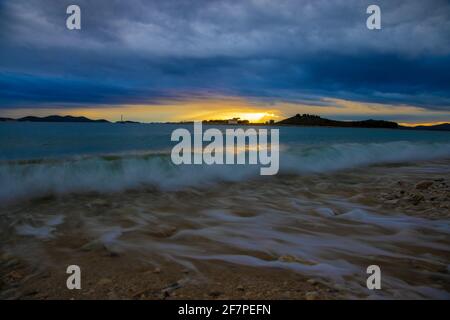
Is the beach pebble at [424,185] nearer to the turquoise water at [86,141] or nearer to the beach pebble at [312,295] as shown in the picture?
the beach pebble at [312,295]

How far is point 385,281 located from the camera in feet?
9.17

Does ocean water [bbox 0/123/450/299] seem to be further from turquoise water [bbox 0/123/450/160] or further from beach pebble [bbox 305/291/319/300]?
turquoise water [bbox 0/123/450/160]

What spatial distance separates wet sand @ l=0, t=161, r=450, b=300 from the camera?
2.65 meters

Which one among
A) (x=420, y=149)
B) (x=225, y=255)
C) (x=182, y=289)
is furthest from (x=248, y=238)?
(x=420, y=149)

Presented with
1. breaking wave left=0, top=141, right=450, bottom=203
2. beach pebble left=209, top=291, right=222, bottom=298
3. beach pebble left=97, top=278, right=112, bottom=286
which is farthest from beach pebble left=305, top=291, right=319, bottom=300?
breaking wave left=0, top=141, right=450, bottom=203

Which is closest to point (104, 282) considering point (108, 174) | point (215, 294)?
point (215, 294)

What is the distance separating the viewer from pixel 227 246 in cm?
374

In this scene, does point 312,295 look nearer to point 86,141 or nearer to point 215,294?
point 215,294

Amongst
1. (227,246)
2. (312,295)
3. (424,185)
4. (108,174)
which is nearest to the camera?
(312,295)

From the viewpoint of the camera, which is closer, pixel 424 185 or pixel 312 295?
pixel 312 295

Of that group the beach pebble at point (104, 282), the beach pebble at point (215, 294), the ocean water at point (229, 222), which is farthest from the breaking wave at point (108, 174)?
the beach pebble at point (215, 294)

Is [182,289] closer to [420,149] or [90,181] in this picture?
[90,181]

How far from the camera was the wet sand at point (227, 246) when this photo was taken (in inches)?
104

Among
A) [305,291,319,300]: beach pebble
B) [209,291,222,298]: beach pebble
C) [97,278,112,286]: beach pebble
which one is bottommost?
[209,291,222,298]: beach pebble
